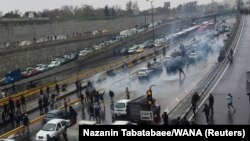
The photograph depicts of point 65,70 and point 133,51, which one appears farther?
point 133,51

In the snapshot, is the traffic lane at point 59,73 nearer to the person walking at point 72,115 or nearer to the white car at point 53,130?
the person walking at point 72,115

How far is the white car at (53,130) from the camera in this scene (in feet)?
76.0

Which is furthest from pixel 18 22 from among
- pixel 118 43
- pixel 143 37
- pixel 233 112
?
pixel 233 112

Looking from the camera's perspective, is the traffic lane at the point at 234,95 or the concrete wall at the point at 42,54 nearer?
the traffic lane at the point at 234,95

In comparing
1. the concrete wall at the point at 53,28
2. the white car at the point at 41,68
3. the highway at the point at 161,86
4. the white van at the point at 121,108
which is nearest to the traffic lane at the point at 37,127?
the highway at the point at 161,86

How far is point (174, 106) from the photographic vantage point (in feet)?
95.8

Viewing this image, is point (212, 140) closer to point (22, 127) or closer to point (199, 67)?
→ point (22, 127)

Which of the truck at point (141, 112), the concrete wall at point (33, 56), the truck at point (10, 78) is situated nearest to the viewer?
the truck at point (141, 112)

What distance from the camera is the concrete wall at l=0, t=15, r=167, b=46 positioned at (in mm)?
65250

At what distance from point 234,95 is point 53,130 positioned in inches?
527

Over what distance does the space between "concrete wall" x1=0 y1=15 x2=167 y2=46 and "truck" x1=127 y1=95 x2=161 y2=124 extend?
1618 inches

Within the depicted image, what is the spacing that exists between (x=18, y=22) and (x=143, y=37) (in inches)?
1049

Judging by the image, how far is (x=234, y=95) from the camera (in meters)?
30.8

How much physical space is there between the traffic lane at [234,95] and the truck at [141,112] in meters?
2.35
